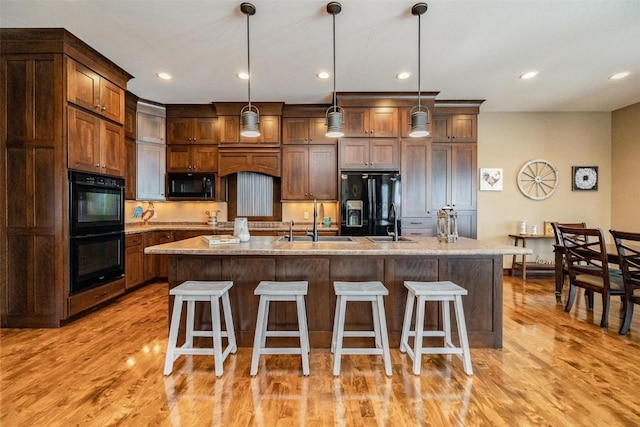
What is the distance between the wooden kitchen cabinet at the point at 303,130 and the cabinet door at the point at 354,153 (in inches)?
18.6

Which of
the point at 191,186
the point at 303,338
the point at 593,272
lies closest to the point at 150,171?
the point at 191,186

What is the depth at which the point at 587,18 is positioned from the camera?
2.65m

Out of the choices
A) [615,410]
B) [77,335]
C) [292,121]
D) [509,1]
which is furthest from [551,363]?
[292,121]

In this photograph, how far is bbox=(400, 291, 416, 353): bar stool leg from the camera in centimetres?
223

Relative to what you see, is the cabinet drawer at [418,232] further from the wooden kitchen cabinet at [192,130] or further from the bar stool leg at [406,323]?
the wooden kitchen cabinet at [192,130]

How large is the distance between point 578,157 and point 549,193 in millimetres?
806

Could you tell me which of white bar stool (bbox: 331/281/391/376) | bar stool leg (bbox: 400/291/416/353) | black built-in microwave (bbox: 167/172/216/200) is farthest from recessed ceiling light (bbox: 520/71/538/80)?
black built-in microwave (bbox: 167/172/216/200)

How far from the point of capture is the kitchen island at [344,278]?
2469mm

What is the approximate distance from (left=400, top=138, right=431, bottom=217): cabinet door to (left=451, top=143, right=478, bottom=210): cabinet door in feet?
2.07

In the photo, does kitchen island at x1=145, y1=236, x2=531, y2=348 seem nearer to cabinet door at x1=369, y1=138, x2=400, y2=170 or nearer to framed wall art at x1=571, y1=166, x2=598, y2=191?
cabinet door at x1=369, y1=138, x2=400, y2=170

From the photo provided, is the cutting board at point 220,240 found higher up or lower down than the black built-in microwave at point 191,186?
lower down

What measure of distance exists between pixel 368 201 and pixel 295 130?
65.6 inches

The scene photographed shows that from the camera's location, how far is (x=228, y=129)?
4.86m

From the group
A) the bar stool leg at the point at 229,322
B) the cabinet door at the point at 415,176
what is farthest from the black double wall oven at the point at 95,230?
the cabinet door at the point at 415,176
